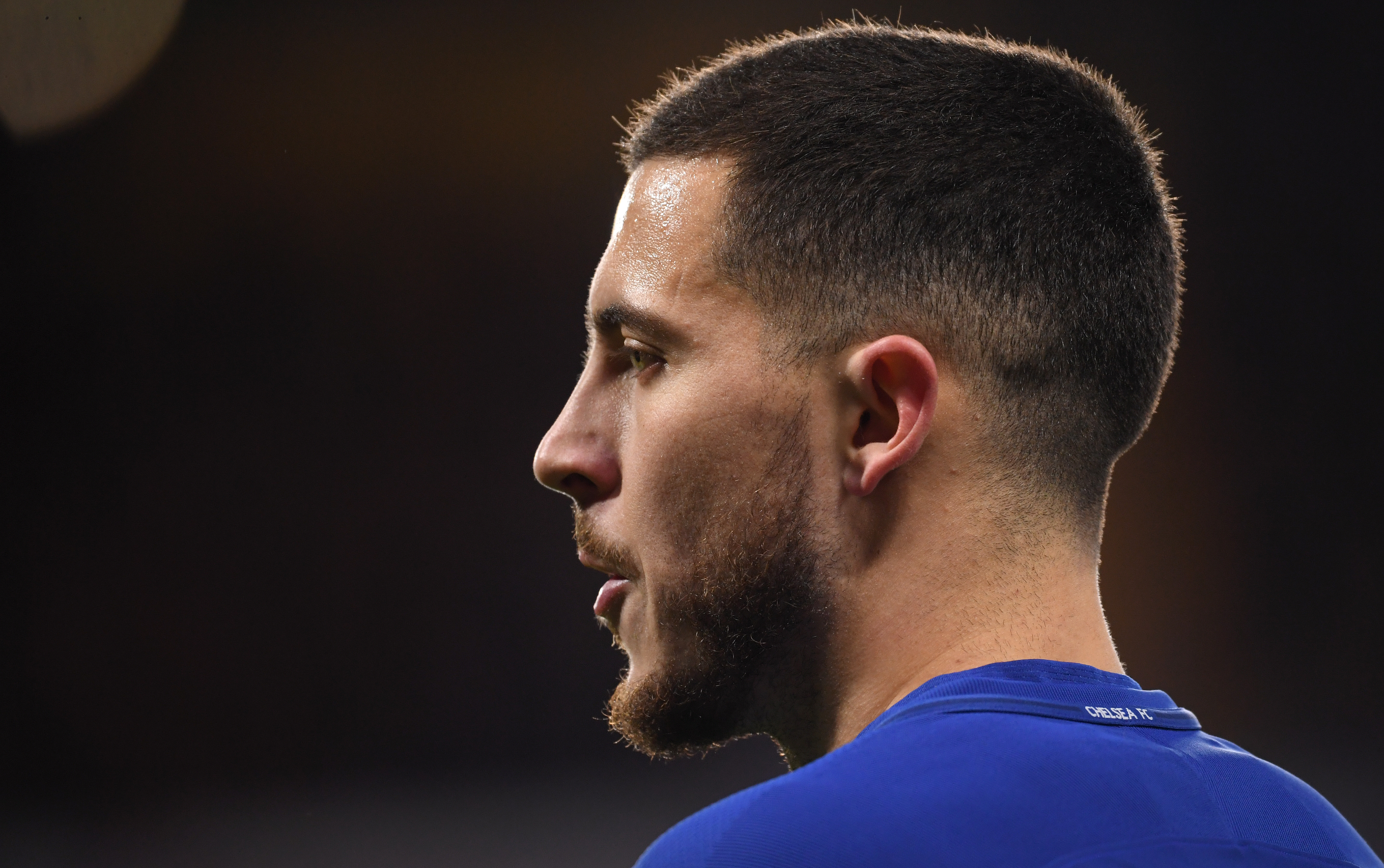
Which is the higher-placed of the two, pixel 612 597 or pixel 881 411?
pixel 881 411

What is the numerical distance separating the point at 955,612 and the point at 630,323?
387 mm

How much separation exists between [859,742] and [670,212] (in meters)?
0.53

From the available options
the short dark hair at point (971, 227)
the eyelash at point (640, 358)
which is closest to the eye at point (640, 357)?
the eyelash at point (640, 358)

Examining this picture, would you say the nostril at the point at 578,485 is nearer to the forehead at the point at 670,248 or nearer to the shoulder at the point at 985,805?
the forehead at the point at 670,248

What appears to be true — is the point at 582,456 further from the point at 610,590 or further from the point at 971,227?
the point at 971,227

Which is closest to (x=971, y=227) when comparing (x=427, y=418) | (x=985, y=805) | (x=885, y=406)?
(x=885, y=406)

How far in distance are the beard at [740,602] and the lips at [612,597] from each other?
39 mm

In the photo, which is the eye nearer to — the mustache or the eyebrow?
the eyebrow

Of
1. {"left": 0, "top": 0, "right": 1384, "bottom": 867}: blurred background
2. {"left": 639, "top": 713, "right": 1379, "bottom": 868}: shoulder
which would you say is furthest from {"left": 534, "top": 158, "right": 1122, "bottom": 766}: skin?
{"left": 0, "top": 0, "right": 1384, "bottom": 867}: blurred background

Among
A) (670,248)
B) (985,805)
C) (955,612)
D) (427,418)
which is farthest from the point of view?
(427,418)

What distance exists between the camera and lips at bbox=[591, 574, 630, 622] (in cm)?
107

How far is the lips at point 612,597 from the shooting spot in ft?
3.51

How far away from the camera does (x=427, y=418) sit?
4449 millimetres

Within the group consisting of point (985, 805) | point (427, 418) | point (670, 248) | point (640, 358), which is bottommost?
point (985, 805)
